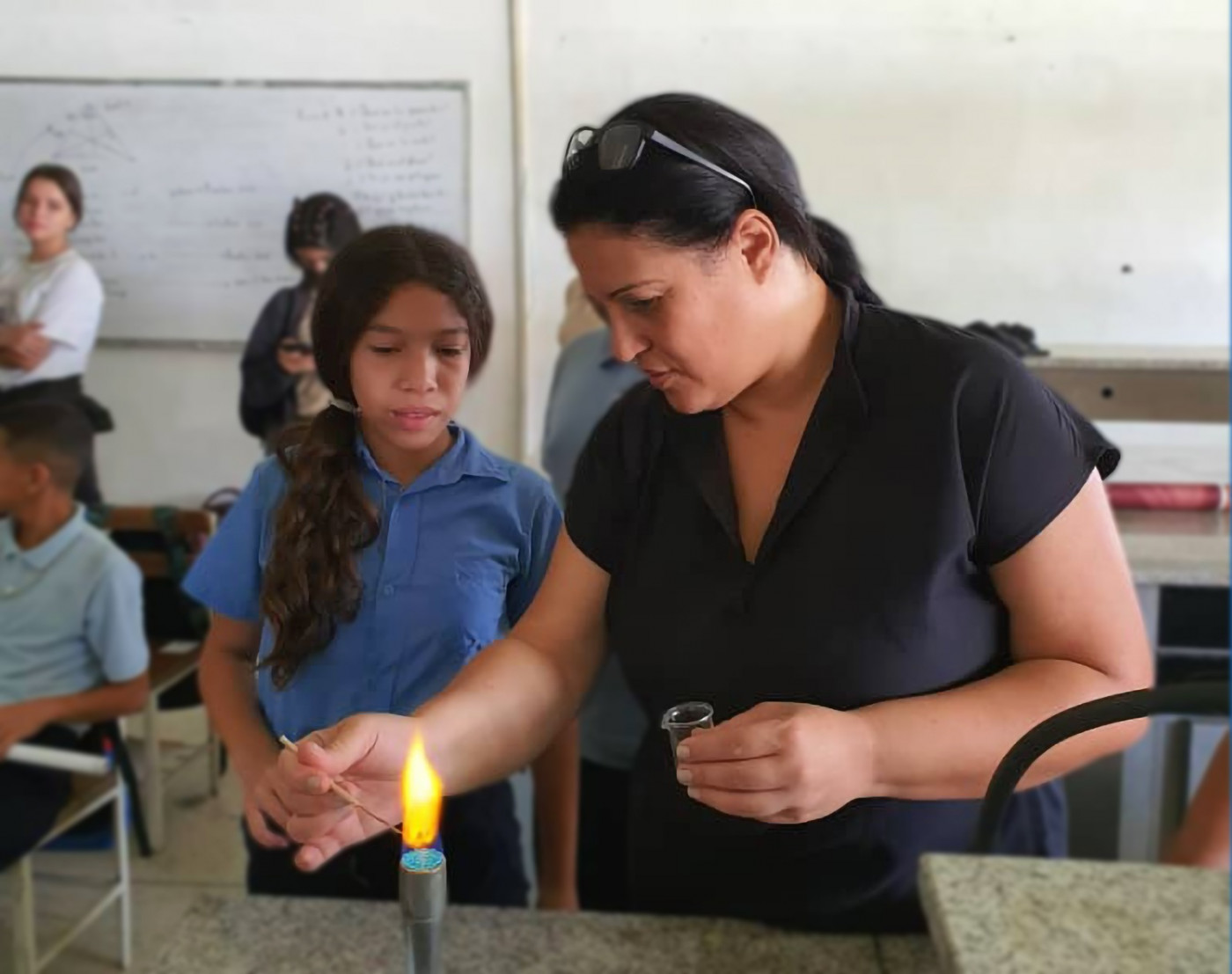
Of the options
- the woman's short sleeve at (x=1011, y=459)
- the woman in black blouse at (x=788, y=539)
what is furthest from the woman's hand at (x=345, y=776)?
the woman's short sleeve at (x=1011, y=459)

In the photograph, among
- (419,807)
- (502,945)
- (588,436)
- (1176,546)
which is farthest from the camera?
(1176,546)

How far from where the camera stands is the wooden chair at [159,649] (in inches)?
27.7

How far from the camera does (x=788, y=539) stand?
588mm

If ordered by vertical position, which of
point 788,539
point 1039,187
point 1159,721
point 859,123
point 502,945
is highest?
point 859,123

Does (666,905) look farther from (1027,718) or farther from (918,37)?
(918,37)

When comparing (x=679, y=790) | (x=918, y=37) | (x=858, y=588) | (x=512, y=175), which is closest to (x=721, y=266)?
(x=858, y=588)

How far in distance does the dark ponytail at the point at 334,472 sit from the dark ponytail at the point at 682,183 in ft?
0.23

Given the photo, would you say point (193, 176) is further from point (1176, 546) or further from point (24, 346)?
point (1176, 546)

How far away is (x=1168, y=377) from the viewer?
5.56ft

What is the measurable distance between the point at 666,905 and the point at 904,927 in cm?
16

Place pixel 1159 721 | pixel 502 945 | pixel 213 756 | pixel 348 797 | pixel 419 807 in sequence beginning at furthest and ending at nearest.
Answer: pixel 1159 721, pixel 502 945, pixel 213 756, pixel 348 797, pixel 419 807

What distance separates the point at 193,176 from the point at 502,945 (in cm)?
61

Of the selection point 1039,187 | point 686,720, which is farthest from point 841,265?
point 1039,187

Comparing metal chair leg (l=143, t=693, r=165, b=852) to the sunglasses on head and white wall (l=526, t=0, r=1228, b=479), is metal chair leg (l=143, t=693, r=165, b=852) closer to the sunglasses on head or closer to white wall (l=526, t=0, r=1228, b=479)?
the sunglasses on head
